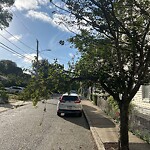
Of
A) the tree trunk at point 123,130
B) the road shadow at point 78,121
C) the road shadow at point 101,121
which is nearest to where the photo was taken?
→ the tree trunk at point 123,130

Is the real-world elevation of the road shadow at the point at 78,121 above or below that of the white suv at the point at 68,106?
below

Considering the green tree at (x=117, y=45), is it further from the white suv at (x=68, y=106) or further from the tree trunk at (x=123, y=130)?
the white suv at (x=68, y=106)

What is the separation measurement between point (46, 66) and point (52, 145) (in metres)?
3.38

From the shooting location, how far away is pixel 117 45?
25.8 feet

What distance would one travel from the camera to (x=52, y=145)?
10148 mm

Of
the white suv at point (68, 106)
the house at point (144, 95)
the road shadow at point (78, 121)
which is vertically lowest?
the road shadow at point (78, 121)

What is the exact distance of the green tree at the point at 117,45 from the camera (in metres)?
7.66

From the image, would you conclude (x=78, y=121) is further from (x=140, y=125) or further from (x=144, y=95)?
(x=140, y=125)

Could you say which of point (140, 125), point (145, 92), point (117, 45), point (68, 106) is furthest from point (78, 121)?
point (117, 45)

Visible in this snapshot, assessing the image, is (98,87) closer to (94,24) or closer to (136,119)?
(94,24)

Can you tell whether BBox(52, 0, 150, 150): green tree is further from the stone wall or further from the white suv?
the white suv

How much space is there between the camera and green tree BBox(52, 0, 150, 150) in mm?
7664

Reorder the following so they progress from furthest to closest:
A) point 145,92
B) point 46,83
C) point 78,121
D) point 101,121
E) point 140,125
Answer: point 78,121 → point 101,121 → point 145,92 → point 140,125 → point 46,83

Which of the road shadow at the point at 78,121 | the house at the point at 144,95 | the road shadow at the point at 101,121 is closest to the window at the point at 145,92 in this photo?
the house at the point at 144,95
